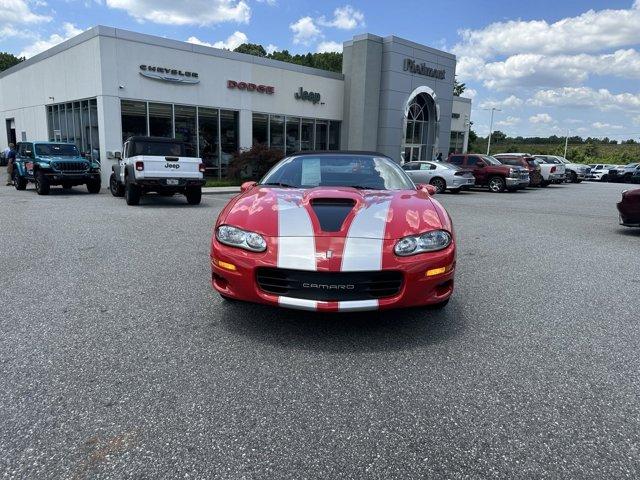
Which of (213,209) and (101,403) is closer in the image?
(101,403)

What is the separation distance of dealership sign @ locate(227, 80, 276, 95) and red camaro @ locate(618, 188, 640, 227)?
17.3m

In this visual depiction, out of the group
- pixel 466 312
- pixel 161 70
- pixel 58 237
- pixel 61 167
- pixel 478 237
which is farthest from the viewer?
pixel 161 70

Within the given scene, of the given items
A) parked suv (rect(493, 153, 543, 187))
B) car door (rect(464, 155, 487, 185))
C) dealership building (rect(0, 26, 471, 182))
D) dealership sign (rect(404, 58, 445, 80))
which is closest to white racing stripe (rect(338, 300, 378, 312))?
dealership building (rect(0, 26, 471, 182))

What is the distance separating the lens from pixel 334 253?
326 cm

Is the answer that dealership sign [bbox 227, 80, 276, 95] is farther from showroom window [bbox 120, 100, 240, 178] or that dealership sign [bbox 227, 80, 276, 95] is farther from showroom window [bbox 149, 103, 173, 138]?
showroom window [bbox 149, 103, 173, 138]

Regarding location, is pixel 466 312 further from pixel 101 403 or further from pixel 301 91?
pixel 301 91

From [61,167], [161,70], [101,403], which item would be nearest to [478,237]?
[101,403]

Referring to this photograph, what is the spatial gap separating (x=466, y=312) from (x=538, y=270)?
2.32 metres

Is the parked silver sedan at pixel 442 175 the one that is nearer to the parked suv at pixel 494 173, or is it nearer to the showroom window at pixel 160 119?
the parked suv at pixel 494 173

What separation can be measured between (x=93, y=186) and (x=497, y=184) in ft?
54.0

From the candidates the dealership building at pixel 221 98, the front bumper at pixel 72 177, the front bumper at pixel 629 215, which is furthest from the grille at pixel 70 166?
the front bumper at pixel 629 215

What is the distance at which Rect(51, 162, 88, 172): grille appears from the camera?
14.2 meters

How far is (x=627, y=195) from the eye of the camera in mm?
8617

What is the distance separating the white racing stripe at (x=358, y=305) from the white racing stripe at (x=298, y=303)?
194 millimetres
